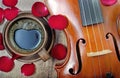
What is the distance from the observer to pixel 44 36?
1.28m

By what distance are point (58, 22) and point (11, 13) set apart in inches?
11.8

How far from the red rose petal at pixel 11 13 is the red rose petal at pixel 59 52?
0.93ft

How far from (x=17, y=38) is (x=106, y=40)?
51cm

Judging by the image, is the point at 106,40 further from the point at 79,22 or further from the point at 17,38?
the point at 17,38

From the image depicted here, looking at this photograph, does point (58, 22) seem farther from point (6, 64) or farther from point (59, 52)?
point (6, 64)

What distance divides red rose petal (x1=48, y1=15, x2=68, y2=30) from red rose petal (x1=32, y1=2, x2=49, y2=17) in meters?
0.09

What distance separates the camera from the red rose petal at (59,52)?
4.41ft

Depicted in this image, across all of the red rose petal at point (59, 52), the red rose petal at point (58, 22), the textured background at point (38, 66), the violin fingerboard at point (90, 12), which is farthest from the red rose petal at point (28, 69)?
the violin fingerboard at point (90, 12)

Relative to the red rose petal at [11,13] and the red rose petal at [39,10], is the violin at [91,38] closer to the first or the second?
the red rose petal at [39,10]

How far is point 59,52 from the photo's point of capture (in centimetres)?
135

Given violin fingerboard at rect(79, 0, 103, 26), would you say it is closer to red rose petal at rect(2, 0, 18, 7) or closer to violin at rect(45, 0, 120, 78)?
violin at rect(45, 0, 120, 78)

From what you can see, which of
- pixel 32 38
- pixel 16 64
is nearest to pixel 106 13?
pixel 32 38

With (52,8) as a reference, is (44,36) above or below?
below

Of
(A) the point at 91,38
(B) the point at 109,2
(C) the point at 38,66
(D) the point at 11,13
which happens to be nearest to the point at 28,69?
(C) the point at 38,66
